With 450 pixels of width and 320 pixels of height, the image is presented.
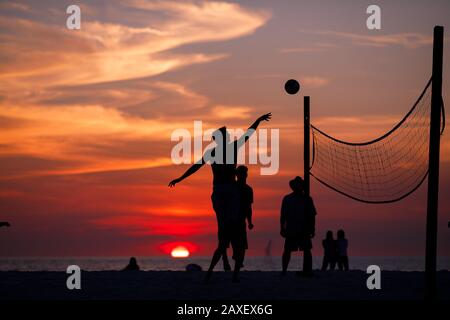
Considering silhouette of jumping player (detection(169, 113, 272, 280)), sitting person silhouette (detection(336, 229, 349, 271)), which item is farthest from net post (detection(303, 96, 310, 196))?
sitting person silhouette (detection(336, 229, 349, 271))

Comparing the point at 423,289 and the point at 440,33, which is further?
the point at 423,289

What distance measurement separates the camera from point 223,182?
13031mm

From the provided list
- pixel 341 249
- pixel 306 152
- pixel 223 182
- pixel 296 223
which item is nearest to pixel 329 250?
pixel 341 249

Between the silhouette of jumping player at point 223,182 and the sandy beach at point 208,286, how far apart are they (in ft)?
2.85

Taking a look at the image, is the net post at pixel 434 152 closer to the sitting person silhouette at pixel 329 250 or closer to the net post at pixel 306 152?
the net post at pixel 306 152

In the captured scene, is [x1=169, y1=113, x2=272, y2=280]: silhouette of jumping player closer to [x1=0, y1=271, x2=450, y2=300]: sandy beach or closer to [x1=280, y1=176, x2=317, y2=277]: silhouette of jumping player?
[x1=0, y1=271, x2=450, y2=300]: sandy beach

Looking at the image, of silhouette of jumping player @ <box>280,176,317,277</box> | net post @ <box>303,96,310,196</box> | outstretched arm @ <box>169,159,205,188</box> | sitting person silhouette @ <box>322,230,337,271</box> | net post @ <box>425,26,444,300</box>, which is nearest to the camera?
net post @ <box>425,26,444,300</box>

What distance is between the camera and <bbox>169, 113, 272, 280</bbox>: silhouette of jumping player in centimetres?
1292

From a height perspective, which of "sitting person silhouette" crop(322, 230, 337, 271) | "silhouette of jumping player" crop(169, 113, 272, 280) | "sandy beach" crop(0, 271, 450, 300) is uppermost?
"silhouette of jumping player" crop(169, 113, 272, 280)

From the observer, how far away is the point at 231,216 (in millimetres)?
13078

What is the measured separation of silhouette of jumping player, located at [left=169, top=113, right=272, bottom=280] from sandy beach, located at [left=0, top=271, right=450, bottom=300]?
2.85 feet

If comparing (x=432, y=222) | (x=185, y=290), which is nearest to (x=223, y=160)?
(x=185, y=290)
